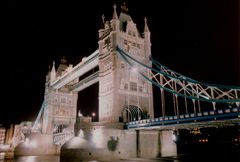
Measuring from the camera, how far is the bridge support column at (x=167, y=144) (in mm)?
38656

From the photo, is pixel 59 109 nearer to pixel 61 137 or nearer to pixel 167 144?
pixel 61 137

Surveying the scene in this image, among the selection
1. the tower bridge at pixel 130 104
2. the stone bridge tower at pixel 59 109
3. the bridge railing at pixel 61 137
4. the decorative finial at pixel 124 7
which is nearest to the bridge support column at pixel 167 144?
the tower bridge at pixel 130 104

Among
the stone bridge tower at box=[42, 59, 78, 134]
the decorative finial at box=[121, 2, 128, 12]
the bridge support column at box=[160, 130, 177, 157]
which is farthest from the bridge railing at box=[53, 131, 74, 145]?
the decorative finial at box=[121, 2, 128, 12]

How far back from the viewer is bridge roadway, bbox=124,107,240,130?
2494 cm

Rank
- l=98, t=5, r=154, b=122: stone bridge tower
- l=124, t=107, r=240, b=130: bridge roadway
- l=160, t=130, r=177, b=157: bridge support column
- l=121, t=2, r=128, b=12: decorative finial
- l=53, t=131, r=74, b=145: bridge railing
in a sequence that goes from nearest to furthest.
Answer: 1. l=124, t=107, r=240, b=130: bridge roadway
2. l=160, t=130, r=177, b=157: bridge support column
3. l=98, t=5, r=154, b=122: stone bridge tower
4. l=121, t=2, r=128, b=12: decorative finial
5. l=53, t=131, r=74, b=145: bridge railing

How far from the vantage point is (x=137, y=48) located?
4603 cm

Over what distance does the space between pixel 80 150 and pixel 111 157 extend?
4.27 meters

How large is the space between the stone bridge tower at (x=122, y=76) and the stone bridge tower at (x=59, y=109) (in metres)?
23.8

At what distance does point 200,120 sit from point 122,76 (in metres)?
18.0

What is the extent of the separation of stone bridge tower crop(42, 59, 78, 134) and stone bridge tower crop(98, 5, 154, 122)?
23793 millimetres

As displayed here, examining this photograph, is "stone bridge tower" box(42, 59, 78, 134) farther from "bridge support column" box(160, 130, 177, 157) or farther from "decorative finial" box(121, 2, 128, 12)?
"bridge support column" box(160, 130, 177, 157)

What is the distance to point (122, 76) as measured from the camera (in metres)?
43.2

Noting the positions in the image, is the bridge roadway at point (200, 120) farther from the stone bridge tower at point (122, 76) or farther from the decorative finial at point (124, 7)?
the decorative finial at point (124, 7)

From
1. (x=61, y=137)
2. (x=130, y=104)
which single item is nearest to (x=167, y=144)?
(x=130, y=104)
